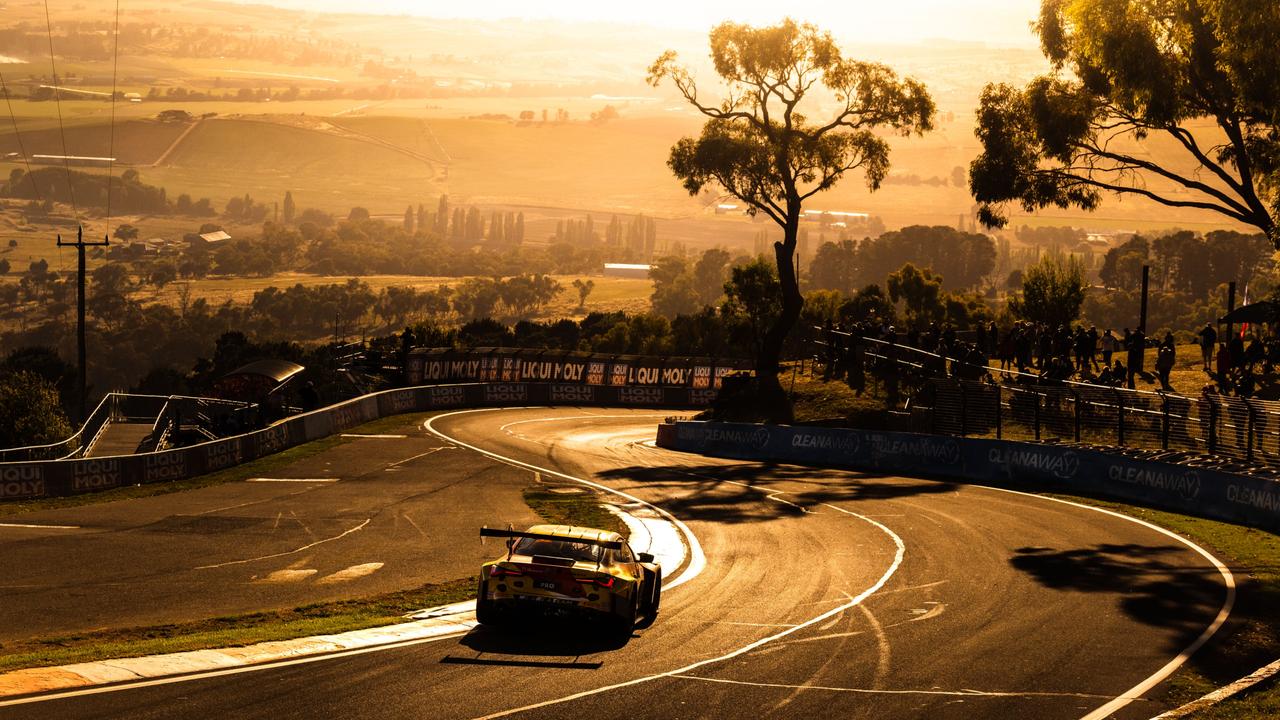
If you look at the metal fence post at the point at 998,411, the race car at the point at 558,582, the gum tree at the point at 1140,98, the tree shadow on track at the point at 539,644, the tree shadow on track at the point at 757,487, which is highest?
the gum tree at the point at 1140,98

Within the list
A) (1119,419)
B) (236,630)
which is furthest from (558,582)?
(1119,419)

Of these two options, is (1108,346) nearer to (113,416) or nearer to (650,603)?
(650,603)

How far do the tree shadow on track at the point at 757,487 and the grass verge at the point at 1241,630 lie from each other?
8.56 m

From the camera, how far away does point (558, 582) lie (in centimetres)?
1959

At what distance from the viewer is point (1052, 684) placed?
17500mm

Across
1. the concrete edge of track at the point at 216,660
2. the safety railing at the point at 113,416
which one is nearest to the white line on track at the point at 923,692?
the concrete edge of track at the point at 216,660

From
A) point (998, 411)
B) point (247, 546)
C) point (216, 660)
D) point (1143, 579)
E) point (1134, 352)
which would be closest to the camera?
point (216, 660)

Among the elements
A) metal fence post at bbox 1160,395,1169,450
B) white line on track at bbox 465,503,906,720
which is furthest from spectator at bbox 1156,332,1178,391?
white line on track at bbox 465,503,906,720

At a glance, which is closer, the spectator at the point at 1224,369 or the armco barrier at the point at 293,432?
the armco barrier at the point at 293,432

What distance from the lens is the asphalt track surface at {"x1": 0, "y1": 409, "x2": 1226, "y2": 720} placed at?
52.9 ft

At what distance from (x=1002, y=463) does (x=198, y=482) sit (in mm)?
25215

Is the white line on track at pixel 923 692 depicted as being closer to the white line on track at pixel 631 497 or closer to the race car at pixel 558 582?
the race car at pixel 558 582

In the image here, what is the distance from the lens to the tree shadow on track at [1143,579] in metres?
21.9

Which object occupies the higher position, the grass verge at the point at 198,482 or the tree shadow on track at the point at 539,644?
the tree shadow on track at the point at 539,644
